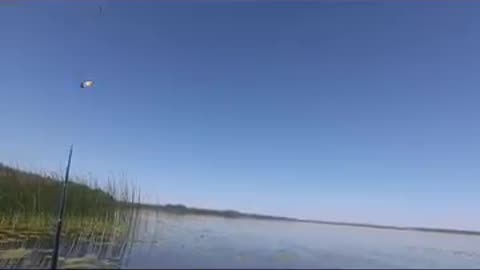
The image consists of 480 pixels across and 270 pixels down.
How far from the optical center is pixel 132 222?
19.1 metres

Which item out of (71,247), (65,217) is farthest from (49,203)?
(71,247)

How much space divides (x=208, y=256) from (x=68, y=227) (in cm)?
657

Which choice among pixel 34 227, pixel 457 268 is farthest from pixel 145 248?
pixel 457 268

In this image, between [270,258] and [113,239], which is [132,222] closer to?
[113,239]

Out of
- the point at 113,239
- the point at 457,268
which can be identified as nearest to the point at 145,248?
the point at 113,239

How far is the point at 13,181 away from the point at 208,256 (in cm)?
950

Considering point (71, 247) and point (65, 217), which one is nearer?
point (71, 247)

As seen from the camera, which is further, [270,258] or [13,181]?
[13,181]

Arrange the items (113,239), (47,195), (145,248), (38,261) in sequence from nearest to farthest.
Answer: (38,261) → (145,248) → (113,239) → (47,195)

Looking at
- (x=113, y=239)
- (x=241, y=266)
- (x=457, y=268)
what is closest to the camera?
(x=241, y=266)

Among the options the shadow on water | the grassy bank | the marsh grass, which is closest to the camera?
the shadow on water

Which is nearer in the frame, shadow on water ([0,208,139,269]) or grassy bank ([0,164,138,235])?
shadow on water ([0,208,139,269])

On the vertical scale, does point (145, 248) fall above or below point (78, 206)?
below

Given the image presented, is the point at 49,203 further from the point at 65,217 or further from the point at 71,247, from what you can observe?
the point at 71,247
